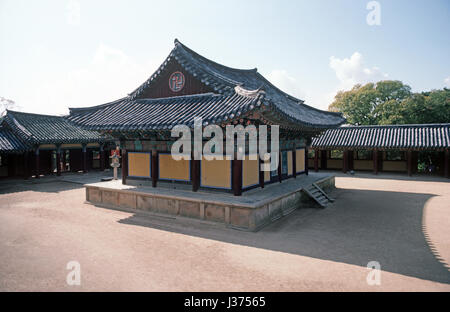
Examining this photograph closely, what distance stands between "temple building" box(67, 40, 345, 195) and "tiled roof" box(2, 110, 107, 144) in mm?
9136

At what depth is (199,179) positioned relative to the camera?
12.9 m

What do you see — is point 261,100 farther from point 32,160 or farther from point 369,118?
point 369,118

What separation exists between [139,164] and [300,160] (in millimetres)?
10220

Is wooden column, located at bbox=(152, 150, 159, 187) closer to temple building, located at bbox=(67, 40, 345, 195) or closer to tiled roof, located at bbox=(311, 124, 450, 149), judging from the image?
temple building, located at bbox=(67, 40, 345, 195)

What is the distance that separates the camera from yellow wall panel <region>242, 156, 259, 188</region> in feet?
40.6

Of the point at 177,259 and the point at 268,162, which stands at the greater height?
the point at 268,162

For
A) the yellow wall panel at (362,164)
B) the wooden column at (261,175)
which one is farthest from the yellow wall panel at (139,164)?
the yellow wall panel at (362,164)

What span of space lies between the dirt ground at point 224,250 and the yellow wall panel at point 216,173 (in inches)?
77.2

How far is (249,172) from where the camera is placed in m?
12.8

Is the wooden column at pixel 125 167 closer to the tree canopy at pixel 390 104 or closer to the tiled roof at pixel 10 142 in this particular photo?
the tiled roof at pixel 10 142

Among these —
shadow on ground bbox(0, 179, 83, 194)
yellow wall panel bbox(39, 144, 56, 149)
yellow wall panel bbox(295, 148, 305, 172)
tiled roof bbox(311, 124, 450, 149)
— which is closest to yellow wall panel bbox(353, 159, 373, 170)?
tiled roof bbox(311, 124, 450, 149)

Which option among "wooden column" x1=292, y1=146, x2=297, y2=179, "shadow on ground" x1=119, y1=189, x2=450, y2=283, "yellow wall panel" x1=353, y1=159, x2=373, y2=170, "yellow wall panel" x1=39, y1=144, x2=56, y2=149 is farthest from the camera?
"yellow wall panel" x1=353, y1=159, x2=373, y2=170
